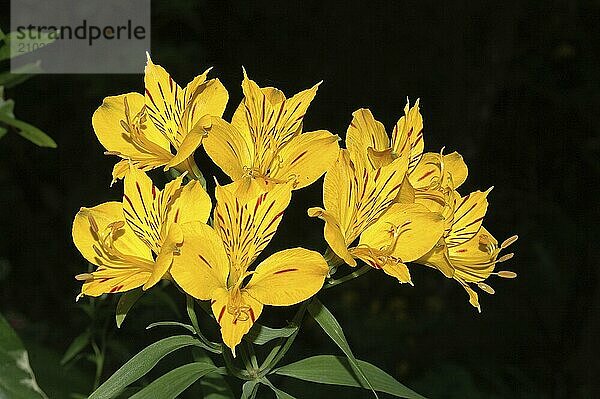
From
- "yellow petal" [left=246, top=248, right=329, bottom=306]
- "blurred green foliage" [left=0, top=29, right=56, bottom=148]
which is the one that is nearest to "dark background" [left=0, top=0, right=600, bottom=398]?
"blurred green foliage" [left=0, top=29, right=56, bottom=148]

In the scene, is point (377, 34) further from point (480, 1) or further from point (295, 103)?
point (295, 103)

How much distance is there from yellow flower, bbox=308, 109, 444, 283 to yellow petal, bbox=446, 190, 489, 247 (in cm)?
8

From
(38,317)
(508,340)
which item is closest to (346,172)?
(508,340)

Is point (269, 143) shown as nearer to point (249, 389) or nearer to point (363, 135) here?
point (363, 135)

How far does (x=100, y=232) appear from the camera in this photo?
609mm

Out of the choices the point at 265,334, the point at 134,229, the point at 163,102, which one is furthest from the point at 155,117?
the point at 265,334

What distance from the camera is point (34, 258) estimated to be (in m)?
2.36

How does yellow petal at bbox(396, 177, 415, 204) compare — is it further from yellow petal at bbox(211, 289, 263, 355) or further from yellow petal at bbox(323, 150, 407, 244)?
yellow petal at bbox(211, 289, 263, 355)

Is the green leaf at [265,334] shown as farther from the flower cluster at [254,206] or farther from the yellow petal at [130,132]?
the yellow petal at [130,132]

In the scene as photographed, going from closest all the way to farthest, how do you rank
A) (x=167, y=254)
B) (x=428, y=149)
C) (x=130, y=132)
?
(x=167, y=254)
(x=130, y=132)
(x=428, y=149)

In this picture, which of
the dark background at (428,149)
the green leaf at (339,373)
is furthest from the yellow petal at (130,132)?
the dark background at (428,149)

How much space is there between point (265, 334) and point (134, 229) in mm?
133

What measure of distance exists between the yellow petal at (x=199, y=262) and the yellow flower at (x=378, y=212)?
92mm

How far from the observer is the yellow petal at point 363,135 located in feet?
2.10
